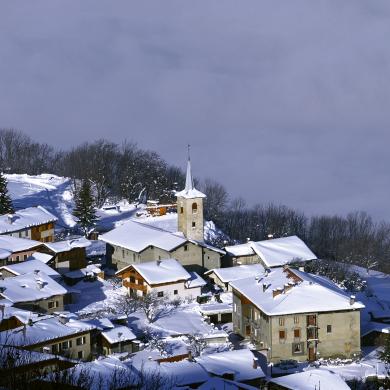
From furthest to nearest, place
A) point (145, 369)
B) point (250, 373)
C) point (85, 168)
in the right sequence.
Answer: point (85, 168) < point (250, 373) < point (145, 369)

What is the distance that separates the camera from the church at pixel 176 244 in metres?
51.8

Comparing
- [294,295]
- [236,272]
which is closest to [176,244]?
[236,272]

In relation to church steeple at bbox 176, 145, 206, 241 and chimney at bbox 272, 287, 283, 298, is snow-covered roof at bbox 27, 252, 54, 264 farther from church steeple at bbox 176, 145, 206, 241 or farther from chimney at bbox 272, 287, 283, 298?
chimney at bbox 272, 287, 283, 298

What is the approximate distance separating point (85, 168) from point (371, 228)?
29411mm

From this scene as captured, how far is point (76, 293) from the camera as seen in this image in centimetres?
4584

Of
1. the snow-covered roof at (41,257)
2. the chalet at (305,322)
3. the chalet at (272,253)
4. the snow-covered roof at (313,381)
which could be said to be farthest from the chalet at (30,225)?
the snow-covered roof at (313,381)

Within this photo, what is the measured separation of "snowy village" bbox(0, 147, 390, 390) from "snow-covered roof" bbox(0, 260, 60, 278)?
11 cm

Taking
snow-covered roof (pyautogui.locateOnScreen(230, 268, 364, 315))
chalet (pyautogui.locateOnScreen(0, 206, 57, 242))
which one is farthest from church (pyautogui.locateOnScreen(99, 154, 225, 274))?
snow-covered roof (pyautogui.locateOnScreen(230, 268, 364, 315))

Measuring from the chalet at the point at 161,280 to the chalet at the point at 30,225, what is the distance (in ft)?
34.1

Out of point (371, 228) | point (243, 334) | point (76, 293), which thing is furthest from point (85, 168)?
point (243, 334)

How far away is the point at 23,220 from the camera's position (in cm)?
5603

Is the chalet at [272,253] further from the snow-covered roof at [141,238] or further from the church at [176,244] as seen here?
the snow-covered roof at [141,238]

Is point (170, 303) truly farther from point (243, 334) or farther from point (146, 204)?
point (146, 204)

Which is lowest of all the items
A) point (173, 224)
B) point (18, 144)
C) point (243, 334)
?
point (243, 334)
